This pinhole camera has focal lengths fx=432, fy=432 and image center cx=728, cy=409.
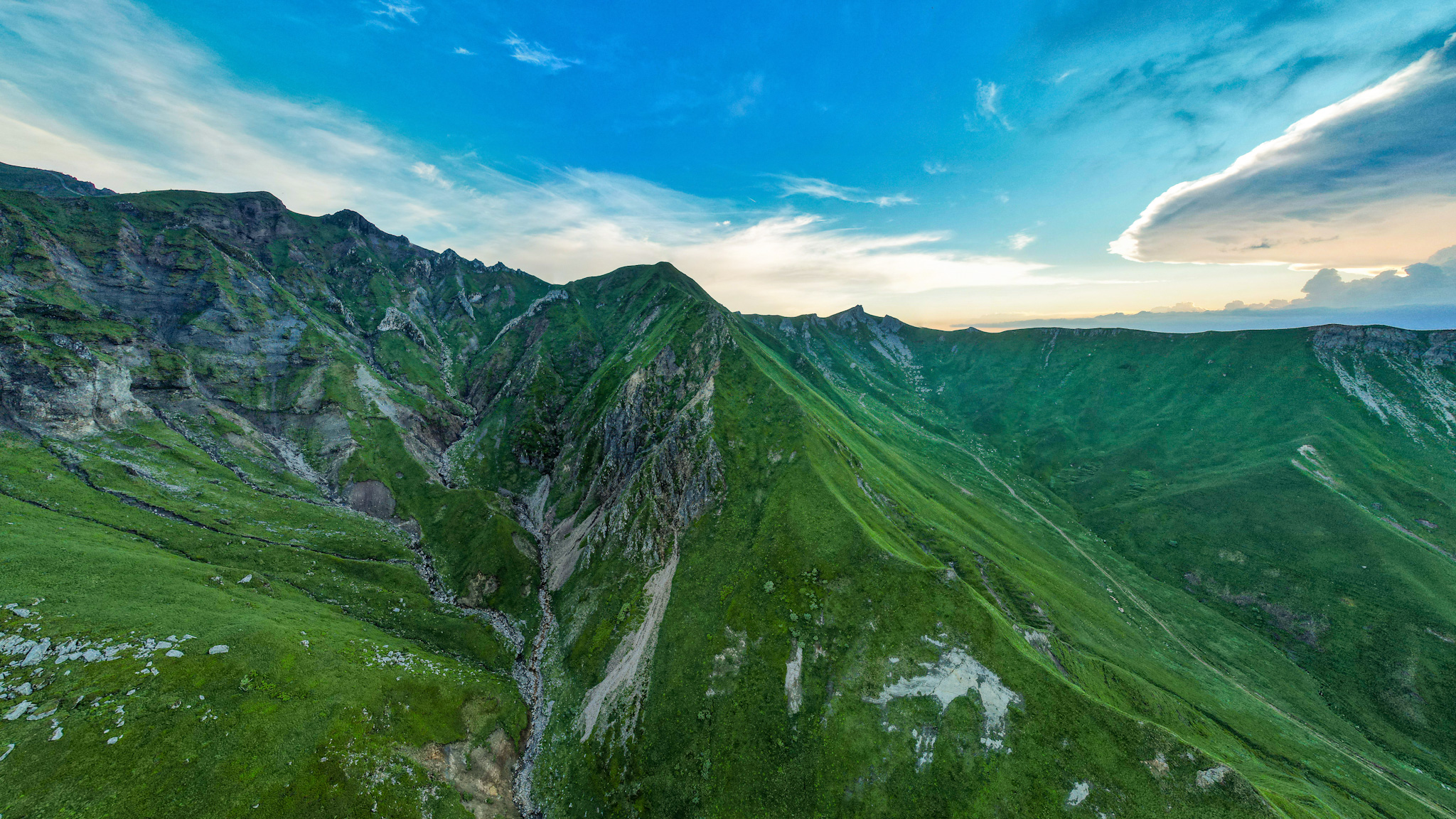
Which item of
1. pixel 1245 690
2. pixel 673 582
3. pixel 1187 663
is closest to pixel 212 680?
pixel 673 582

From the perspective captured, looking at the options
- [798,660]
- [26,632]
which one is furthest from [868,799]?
[26,632]

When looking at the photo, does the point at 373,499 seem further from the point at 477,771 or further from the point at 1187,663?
the point at 1187,663

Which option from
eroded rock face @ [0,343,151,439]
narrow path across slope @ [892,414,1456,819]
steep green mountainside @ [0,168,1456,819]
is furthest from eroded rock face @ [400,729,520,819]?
eroded rock face @ [0,343,151,439]

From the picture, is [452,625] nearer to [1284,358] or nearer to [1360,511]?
[1360,511]

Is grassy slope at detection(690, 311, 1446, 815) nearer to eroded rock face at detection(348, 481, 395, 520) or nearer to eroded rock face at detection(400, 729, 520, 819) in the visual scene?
eroded rock face at detection(400, 729, 520, 819)

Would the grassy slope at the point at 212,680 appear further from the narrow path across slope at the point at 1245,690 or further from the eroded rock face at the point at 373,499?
the narrow path across slope at the point at 1245,690

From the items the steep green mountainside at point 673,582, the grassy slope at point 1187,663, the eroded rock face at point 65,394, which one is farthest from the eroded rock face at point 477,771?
the eroded rock face at point 65,394
